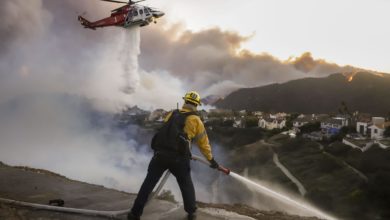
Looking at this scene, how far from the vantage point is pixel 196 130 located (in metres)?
6.36

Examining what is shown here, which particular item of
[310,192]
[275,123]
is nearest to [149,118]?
[275,123]

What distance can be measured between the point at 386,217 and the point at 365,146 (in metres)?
27.0

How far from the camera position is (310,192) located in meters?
43.4

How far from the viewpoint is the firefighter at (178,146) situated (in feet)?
20.7

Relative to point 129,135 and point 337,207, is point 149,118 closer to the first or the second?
point 129,135

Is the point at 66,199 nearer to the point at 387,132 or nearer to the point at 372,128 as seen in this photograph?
the point at 387,132

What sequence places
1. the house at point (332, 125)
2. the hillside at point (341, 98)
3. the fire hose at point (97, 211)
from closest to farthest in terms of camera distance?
the fire hose at point (97, 211) → the house at point (332, 125) → the hillside at point (341, 98)

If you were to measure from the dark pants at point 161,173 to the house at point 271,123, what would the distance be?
88857mm

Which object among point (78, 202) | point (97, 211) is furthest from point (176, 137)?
point (78, 202)

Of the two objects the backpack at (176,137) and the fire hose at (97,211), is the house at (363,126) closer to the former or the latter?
the fire hose at (97,211)

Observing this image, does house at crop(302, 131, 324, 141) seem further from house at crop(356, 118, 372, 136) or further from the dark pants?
the dark pants

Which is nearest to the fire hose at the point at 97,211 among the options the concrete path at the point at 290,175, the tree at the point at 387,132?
the concrete path at the point at 290,175

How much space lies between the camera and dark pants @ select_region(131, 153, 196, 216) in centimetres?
636

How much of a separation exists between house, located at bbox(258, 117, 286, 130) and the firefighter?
8886cm
